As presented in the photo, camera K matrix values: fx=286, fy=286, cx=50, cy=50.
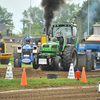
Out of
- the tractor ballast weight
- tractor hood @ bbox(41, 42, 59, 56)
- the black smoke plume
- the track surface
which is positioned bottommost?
the track surface

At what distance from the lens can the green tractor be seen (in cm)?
1631

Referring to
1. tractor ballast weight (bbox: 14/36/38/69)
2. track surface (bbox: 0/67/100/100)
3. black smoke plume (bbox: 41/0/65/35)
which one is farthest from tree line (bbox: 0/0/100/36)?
track surface (bbox: 0/67/100/100)

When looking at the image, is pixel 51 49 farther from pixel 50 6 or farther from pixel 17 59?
pixel 50 6

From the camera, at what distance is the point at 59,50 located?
16906 millimetres

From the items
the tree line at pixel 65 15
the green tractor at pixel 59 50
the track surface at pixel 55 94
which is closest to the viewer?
the track surface at pixel 55 94

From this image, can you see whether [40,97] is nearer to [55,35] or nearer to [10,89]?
[10,89]

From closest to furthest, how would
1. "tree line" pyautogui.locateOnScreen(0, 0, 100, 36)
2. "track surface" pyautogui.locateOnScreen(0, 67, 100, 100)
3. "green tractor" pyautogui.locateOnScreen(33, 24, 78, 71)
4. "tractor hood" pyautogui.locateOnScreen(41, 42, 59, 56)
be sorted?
"track surface" pyautogui.locateOnScreen(0, 67, 100, 100)
"green tractor" pyautogui.locateOnScreen(33, 24, 78, 71)
"tractor hood" pyautogui.locateOnScreen(41, 42, 59, 56)
"tree line" pyautogui.locateOnScreen(0, 0, 100, 36)

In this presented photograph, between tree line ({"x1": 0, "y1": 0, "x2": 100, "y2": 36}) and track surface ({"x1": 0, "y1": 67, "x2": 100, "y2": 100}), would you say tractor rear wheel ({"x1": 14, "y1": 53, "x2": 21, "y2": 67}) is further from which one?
track surface ({"x1": 0, "y1": 67, "x2": 100, "y2": 100})

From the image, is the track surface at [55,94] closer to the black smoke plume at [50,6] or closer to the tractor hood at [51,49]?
the tractor hood at [51,49]

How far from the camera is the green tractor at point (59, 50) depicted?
642 inches

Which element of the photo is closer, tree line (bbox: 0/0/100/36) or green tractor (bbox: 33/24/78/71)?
green tractor (bbox: 33/24/78/71)

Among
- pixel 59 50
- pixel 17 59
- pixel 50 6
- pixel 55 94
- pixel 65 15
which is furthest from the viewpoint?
pixel 65 15

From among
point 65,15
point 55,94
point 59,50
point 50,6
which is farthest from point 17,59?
point 65,15

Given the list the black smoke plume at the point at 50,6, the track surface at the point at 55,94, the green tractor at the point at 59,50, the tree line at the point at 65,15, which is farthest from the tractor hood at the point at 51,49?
the track surface at the point at 55,94
